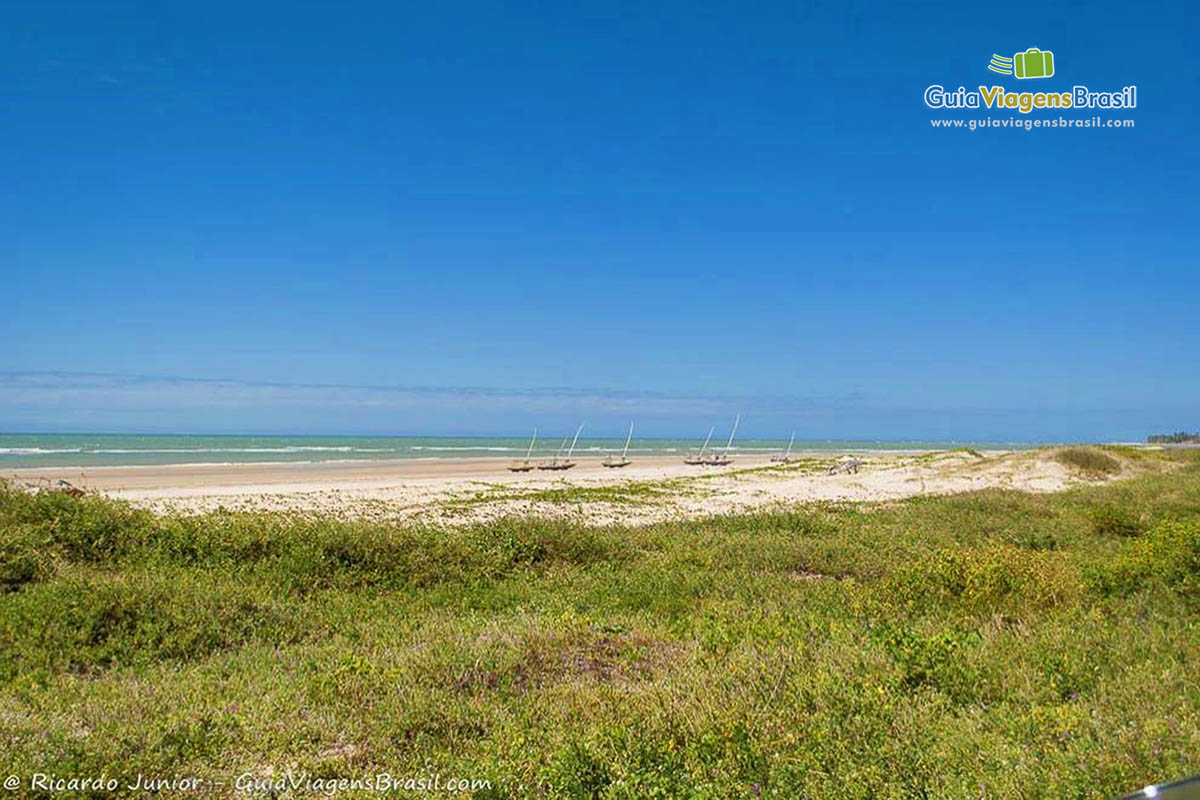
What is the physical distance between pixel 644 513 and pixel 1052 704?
58.6 ft

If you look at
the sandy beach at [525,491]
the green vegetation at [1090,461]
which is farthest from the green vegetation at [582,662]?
the green vegetation at [1090,461]

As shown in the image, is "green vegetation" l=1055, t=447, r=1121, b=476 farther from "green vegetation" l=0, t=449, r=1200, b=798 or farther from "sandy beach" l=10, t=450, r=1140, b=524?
"green vegetation" l=0, t=449, r=1200, b=798

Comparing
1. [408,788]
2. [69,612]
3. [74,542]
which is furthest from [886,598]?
[74,542]

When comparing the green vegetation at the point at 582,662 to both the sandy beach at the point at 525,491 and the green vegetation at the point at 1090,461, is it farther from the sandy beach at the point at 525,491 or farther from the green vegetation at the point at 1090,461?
the green vegetation at the point at 1090,461

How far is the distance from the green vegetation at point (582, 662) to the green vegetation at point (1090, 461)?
34.8 meters

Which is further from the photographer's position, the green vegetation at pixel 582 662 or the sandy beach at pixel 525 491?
the sandy beach at pixel 525 491

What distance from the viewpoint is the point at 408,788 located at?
464cm

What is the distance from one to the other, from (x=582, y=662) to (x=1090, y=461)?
1712 inches

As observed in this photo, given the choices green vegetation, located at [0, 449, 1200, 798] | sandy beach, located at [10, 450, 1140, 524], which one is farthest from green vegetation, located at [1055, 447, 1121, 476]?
green vegetation, located at [0, 449, 1200, 798]

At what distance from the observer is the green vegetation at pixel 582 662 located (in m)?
4.55

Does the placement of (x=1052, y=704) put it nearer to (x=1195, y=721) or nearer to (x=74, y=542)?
(x=1195, y=721)

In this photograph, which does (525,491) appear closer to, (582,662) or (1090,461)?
(582,662)

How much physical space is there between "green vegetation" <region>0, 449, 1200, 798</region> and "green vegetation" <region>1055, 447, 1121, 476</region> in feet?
114

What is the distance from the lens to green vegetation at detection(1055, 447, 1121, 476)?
41.1 meters
